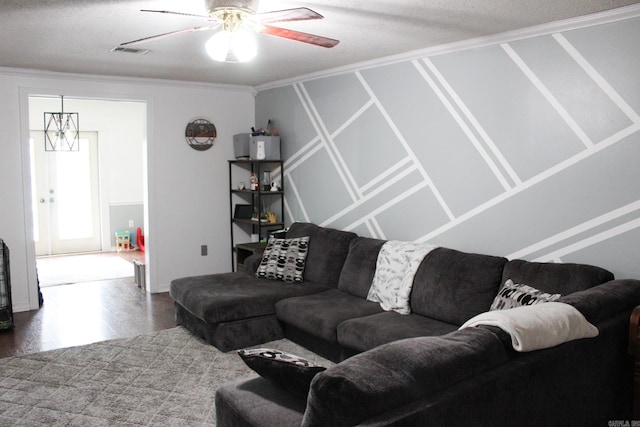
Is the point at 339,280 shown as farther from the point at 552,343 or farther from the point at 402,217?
the point at 552,343

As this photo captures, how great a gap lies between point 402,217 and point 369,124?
88cm

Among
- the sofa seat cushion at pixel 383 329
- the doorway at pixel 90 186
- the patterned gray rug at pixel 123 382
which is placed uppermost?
the doorway at pixel 90 186

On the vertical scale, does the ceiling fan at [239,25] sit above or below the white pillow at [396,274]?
above

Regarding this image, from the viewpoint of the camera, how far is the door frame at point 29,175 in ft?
17.1

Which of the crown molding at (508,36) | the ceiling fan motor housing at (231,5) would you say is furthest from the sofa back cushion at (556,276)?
the ceiling fan motor housing at (231,5)

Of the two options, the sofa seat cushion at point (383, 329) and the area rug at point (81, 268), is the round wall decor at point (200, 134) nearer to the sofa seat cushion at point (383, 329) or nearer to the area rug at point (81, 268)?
the area rug at point (81, 268)

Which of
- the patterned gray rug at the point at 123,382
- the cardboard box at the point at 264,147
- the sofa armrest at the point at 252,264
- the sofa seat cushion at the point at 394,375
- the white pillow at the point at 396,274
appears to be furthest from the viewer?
the cardboard box at the point at 264,147

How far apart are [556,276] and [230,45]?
7.29 feet

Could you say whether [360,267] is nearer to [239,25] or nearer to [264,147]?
[264,147]

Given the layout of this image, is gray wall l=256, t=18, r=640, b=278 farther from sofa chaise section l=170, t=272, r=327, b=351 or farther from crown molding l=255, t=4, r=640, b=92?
sofa chaise section l=170, t=272, r=327, b=351

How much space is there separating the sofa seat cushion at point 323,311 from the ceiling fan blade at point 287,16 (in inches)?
79.5

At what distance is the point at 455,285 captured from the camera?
363 cm

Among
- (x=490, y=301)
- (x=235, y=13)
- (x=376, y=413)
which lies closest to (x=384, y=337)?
(x=490, y=301)

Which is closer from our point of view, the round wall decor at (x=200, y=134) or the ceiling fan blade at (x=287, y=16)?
the ceiling fan blade at (x=287, y=16)
